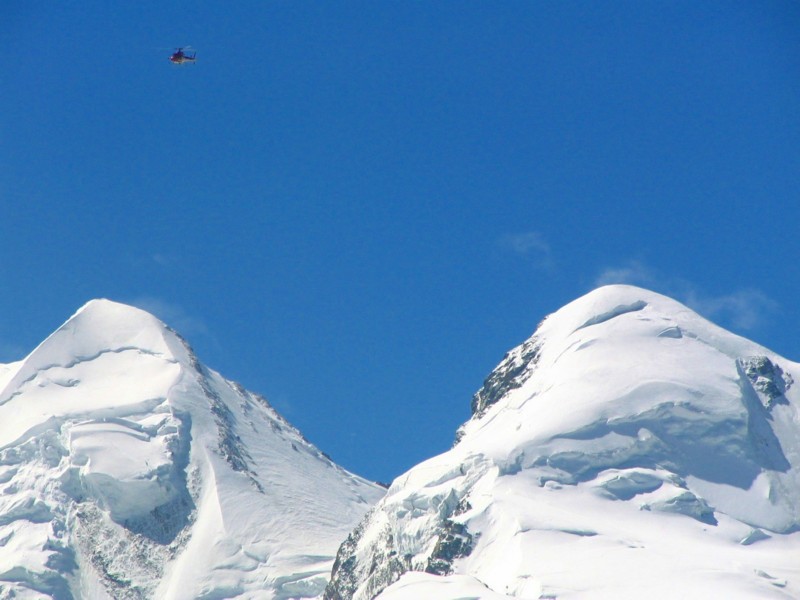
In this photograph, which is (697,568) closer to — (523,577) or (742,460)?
(523,577)

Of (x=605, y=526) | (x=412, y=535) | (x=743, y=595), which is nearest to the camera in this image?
(x=743, y=595)

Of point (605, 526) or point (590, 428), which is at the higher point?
point (590, 428)

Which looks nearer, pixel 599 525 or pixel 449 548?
pixel 449 548

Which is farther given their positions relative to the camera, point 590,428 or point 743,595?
point 590,428

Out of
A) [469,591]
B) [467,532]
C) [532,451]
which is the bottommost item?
[469,591]

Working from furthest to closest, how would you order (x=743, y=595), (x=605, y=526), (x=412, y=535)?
(x=412, y=535) → (x=605, y=526) → (x=743, y=595)

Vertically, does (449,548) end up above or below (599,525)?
below

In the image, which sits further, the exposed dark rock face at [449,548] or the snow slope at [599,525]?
the exposed dark rock face at [449,548]

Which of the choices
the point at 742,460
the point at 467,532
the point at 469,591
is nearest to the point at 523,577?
the point at 469,591

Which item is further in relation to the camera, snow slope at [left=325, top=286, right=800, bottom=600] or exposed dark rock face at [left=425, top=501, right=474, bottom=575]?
exposed dark rock face at [left=425, top=501, right=474, bottom=575]
